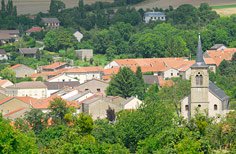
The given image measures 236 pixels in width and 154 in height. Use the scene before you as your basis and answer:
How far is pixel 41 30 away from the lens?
87.1m

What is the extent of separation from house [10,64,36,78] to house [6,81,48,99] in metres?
6.95

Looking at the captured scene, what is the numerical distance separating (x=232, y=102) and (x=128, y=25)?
34.9 meters

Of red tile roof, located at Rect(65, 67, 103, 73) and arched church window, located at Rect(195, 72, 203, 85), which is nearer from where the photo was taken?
arched church window, located at Rect(195, 72, 203, 85)

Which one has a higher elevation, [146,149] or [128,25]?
[128,25]

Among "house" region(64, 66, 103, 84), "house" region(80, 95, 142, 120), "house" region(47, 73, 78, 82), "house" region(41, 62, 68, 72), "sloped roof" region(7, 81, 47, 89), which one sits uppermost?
"house" region(41, 62, 68, 72)

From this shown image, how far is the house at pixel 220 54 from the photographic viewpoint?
7222 cm

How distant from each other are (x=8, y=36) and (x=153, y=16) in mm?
15735

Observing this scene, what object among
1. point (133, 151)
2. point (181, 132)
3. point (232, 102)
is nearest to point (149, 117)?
point (133, 151)

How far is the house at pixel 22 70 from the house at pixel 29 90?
695 cm

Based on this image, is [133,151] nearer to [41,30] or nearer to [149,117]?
[149,117]

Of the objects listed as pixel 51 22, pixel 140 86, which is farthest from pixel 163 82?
pixel 51 22

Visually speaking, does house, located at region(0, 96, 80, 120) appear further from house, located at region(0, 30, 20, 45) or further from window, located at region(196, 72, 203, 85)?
house, located at region(0, 30, 20, 45)

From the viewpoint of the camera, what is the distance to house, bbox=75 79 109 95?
200 ft

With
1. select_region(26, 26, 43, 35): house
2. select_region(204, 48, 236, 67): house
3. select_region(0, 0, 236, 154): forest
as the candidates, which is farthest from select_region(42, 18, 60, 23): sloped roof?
select_region(204, 48, 236, 67): house
